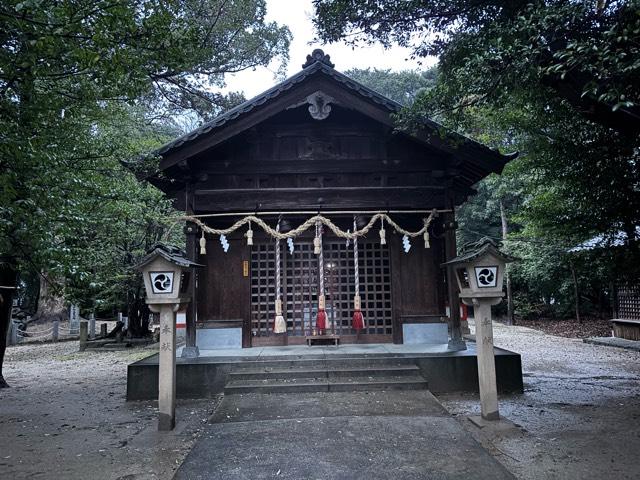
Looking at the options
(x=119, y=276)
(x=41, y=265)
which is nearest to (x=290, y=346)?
(x=41, y=265)

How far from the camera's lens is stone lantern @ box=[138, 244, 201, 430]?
6.20m

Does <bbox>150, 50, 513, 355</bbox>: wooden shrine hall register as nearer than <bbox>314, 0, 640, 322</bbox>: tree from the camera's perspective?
No

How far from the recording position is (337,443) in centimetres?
516

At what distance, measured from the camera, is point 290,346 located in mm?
9773

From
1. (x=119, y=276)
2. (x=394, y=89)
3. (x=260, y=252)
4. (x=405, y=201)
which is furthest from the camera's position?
(x=394, y=89)

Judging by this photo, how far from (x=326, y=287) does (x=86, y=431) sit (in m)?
5.60

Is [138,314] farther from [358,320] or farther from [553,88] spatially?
[553,88]

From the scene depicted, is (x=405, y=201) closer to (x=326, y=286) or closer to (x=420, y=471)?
(x=326, y=286)

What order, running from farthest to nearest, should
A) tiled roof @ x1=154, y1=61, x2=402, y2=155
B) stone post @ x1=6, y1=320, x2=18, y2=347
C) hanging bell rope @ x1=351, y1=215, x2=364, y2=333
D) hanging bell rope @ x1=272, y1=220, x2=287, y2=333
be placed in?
A: stone post @ x1=6, y1=320, x2=18, y2=347
hanging bell rope @ x1=351, y1=215, x2=364, y2=333
hanging bell rope @ x1=272, y1=220, x2=287, y2=333
tiled roof @ x1=154, y1=61, x2=402, y2=155

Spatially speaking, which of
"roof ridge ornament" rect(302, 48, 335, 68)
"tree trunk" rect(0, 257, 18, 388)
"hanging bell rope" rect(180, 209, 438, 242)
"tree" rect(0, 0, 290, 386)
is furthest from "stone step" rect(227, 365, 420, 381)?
"roof ridge ornament" rect(302, 48, 335, 68)

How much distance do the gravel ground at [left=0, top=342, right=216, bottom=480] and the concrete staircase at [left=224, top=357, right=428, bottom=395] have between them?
805 millimetres

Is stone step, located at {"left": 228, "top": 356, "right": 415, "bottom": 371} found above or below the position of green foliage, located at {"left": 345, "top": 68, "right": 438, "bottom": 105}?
below

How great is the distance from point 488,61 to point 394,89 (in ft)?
111

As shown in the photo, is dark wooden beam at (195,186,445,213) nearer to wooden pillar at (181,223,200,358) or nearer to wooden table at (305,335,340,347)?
wooden pillar at (181,223,200,358)
